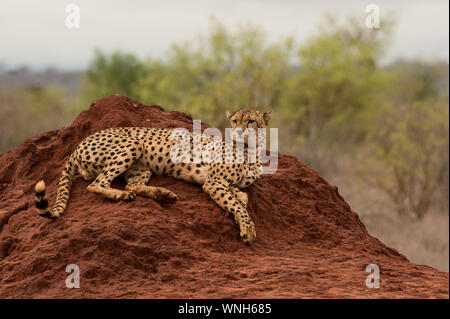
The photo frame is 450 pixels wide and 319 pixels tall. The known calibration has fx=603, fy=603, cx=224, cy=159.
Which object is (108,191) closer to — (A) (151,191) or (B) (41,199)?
(A) (151,191)

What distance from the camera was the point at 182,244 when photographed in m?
4.69

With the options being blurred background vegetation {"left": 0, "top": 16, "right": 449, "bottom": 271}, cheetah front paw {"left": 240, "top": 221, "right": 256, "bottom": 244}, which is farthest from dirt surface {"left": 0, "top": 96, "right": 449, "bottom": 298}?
blurred background vegetation {"left": 0, "top": 16, "right": 449, "bottom": 271}

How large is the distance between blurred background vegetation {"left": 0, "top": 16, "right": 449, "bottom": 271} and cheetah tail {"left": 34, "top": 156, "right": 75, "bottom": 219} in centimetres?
835

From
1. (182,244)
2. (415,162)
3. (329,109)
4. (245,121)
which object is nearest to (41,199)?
(182,244)

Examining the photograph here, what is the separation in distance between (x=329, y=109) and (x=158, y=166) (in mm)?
18028

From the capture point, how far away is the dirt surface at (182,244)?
4.17 metres

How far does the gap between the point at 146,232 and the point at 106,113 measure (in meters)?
2.05

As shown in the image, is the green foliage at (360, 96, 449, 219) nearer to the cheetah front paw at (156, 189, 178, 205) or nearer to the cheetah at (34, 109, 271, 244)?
the cheetah at (34, 109, 271, 244)

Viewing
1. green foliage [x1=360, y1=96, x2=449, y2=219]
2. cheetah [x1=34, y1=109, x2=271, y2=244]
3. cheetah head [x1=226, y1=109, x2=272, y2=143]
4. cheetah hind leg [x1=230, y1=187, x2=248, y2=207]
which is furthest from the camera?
green foliage [x1=360, y1=96, x2=449, y2=219]

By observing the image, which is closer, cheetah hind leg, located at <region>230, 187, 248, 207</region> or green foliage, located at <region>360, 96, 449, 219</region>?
cheetah hind leg, located at <region>230, 187, 248, 207</region>

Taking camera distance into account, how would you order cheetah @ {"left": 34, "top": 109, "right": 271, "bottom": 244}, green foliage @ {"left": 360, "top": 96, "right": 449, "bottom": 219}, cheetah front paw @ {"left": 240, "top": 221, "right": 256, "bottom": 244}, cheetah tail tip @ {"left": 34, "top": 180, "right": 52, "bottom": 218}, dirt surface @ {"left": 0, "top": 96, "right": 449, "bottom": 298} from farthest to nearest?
→ green foliage @ {"left": 360, "top": 96, "right": 449, "bottom": 219}
cheetah @ {"left": 34, "top": 109, "right": 271, "bottom": 244}
cheetah front paw @ {"left": 240, "top": 221, "right": 256, "bottom": 244}
cheetah tail tip @ {"left": 34, "top": 180, "right": 52, "bottom": 218}
dirt surface @ {"left": 0, "top": 96, "right": 449, "bottom": 298}

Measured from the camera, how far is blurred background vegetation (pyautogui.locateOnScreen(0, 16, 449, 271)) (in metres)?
15.8
